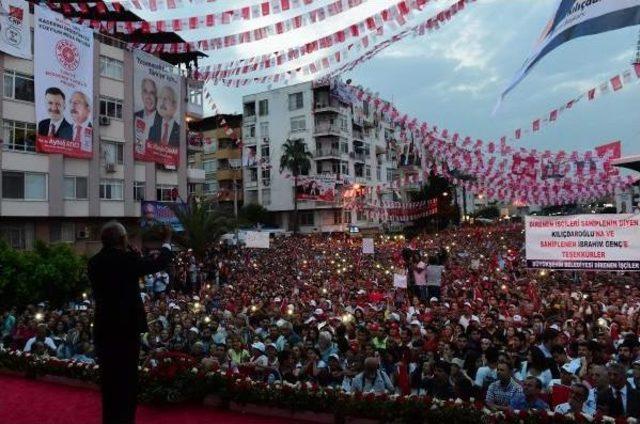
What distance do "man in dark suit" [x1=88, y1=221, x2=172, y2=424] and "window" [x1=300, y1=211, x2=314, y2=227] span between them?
185 ft

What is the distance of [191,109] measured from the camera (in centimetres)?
4025

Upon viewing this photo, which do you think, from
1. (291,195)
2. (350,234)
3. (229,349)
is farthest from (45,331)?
(291,195)

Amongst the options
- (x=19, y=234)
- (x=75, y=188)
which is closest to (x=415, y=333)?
(x=19, y=234)

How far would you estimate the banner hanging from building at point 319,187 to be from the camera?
5653 centimetres

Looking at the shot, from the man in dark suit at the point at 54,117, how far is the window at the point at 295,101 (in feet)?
107

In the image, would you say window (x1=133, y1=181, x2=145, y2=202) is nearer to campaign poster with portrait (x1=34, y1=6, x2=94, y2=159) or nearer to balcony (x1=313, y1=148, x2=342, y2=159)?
campaign poster with portrait (x1=34, y1=6, x2=94, y2=159)

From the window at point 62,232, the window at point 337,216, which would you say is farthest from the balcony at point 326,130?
the window at point 62,232

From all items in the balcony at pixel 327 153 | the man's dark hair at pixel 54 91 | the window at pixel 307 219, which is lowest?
the window at pixel 307 219

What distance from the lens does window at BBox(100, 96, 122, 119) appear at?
108 feet

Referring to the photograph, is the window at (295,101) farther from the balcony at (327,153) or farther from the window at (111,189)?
the window at (111,189)

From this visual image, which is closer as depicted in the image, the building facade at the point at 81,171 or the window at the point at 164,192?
the building facade at the point at 81,171

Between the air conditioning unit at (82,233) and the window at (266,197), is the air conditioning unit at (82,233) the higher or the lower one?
the lower one

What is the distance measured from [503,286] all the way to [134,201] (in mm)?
25113

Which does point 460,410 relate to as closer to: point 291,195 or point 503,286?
point 503,286
